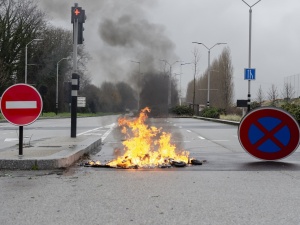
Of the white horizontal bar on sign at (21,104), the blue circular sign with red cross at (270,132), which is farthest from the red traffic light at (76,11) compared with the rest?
the blue circular sign with red cross at (270,132)

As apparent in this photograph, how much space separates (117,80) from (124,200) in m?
8.96

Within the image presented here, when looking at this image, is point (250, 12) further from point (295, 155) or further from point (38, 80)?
point (38, 80)

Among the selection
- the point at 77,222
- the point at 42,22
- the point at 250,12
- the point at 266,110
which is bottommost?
the point at 77,222

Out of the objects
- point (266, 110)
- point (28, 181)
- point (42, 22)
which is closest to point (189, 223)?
point (28, 181)

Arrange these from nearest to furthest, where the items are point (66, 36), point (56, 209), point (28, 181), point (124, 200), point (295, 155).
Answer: point (56, 209) → point (124, 200) → point (28, 181) → point (295, 155) → point (66, 36)

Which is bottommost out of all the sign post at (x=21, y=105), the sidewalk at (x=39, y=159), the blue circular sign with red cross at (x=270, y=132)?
the sidewalk at (x=39, y=159)

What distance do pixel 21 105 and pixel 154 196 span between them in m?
3.86

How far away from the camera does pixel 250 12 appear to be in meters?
31.8

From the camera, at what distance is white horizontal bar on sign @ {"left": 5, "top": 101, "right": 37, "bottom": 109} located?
8.66 metres

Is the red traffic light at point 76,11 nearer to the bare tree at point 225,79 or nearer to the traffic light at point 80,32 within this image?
the traffic light at point 80,32

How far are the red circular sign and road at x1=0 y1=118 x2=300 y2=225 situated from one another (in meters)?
1.19

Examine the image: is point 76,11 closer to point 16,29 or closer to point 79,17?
point 79,17

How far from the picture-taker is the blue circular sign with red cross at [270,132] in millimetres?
8969

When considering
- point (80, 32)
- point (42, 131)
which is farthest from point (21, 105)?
point (42, 131)
